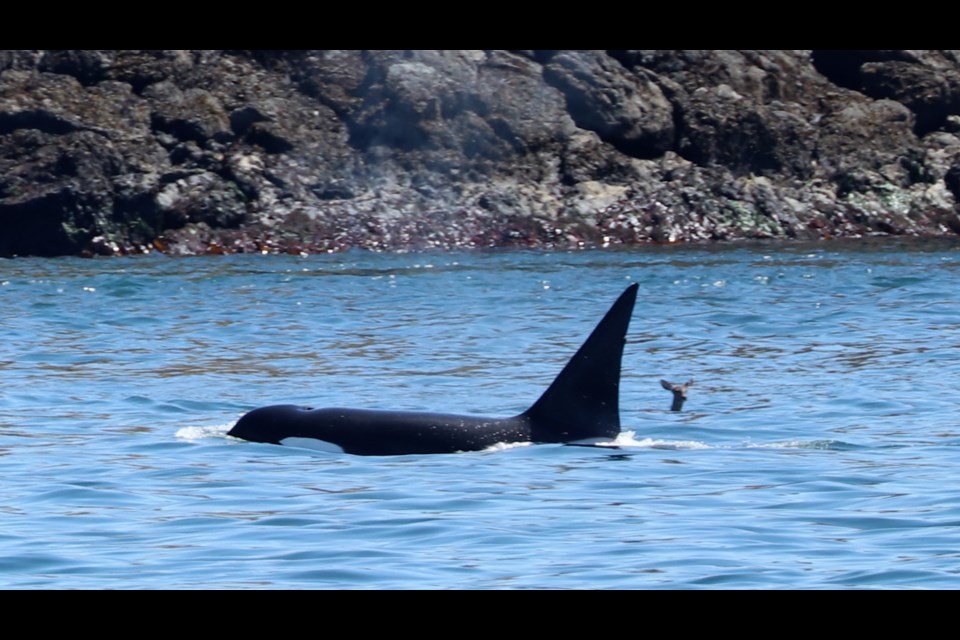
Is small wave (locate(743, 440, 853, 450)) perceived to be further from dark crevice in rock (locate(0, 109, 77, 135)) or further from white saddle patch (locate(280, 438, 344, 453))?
dark crevice in rock (locate(0, 109, 77, 135))

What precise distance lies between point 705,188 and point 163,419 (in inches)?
958

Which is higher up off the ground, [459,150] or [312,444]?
[459,150]

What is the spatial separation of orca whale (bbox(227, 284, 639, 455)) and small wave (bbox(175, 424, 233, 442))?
62 centimetres

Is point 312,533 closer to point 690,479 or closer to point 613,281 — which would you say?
point 690,479

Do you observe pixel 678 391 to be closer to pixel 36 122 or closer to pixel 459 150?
pixel 459 150

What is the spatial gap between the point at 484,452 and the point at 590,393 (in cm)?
84

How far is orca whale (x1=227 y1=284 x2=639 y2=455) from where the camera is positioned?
10.6 m

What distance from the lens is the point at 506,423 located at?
36.3 feet

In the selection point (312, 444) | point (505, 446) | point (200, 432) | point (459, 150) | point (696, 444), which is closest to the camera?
point (505, 446)

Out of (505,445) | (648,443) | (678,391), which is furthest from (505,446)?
→ (678,391)

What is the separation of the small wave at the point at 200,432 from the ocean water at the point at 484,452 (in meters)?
0.04

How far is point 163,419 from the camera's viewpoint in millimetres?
12914

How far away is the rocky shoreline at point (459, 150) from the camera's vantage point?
107ft
